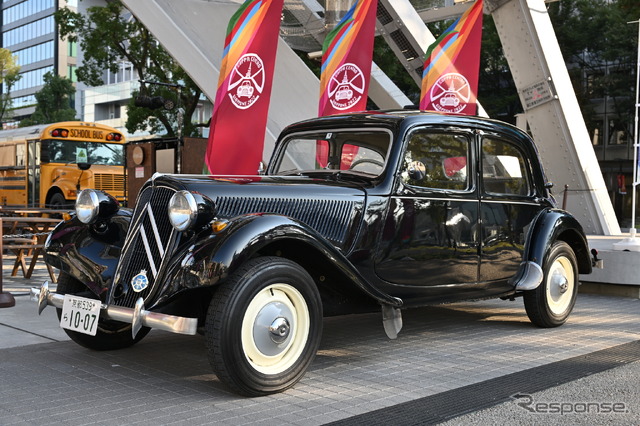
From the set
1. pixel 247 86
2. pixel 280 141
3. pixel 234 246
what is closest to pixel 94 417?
pixel 234 246

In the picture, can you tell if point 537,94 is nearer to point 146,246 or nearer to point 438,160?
point 438,160

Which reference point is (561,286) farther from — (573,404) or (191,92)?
(191,92)

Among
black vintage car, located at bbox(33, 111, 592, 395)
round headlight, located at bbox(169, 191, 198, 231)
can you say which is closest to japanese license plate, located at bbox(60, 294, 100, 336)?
black vintage car, located at bbox(33, 111, 592, 395)

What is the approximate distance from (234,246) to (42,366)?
6.08ft

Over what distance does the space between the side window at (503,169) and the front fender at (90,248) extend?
3.03 metres

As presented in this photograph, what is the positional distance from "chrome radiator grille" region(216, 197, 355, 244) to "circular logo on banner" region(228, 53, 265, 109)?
470 cm

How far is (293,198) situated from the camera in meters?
4.82

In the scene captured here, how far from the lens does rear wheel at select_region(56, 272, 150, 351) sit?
5.23 meters

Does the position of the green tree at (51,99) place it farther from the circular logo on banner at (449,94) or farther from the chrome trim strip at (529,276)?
the chrome trim strip at (529,276)

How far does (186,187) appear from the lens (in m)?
4.45

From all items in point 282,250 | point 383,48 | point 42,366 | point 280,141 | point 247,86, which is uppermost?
point 383,48

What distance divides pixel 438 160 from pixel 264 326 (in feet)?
7.48

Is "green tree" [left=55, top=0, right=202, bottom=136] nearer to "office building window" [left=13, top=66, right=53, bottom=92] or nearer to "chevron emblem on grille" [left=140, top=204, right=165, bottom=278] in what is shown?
"chevron emblem on grille" [left=140, top=204, right=165, bottom=278]

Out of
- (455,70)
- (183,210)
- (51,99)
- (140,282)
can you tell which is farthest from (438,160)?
(51,99)
